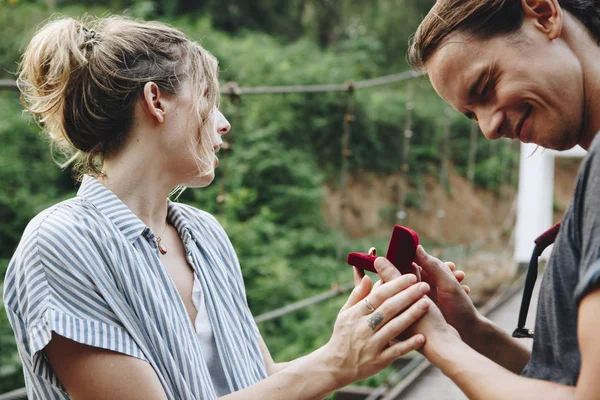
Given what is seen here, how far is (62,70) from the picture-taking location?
45.1 inches

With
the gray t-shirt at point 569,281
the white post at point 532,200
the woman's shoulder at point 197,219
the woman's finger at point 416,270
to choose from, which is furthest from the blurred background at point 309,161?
the gray t-shirt at point 569,281

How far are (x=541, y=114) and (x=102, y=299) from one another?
71 centimetres

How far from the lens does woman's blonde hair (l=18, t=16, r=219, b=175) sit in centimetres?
115

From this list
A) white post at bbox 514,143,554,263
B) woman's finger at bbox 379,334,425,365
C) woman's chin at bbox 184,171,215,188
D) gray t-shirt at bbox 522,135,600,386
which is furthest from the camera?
white post at bbox 514,143,554,263

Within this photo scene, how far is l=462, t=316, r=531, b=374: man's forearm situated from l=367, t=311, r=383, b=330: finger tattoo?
0.60 ft

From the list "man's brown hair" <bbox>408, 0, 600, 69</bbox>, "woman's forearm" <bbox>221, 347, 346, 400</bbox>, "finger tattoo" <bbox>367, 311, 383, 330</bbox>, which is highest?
"man's brown hair" <bbox>408, 0, 600, 69</bbox>

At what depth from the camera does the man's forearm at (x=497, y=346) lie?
113cm

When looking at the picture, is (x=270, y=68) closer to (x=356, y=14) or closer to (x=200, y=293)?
(x=356, y=14)

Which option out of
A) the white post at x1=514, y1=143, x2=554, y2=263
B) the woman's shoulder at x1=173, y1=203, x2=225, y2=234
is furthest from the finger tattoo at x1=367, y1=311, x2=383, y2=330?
the white post at x1=514, y1=143, x2=554, y2=263

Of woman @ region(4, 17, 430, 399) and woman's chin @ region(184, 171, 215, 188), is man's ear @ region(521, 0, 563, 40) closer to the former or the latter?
woman @ region(4, 17, 430, 399)

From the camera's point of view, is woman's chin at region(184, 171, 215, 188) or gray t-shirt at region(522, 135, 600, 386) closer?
gray t-shirt at region(522, 135, 600, 386)

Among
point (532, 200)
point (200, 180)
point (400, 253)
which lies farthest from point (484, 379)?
point (532, 200)

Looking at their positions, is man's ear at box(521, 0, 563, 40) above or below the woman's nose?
above

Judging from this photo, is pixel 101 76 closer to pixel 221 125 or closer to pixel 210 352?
pixel 221 125
